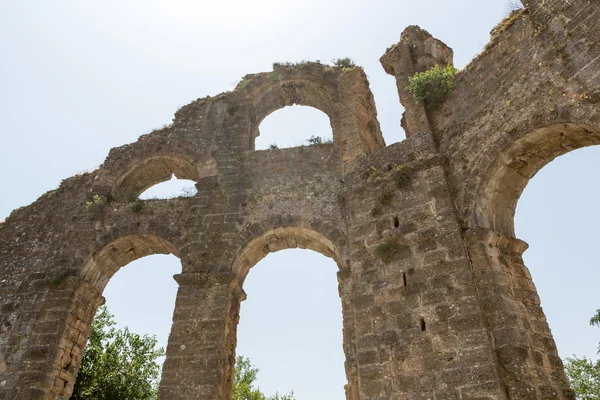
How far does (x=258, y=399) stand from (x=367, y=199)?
18133 mm

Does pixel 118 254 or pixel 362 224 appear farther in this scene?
pixel 118 254

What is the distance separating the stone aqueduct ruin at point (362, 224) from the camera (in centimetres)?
666

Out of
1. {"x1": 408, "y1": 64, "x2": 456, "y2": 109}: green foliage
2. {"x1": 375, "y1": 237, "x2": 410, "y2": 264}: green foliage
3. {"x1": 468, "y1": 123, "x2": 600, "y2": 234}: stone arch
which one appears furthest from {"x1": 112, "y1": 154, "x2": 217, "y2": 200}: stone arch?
{"x1": 468, "y1": 123, "x2": 600, "y2": 234}: stone arch

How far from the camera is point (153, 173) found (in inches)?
493

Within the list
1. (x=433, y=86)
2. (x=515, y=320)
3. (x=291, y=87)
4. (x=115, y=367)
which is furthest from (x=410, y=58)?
(x=115, y=367)

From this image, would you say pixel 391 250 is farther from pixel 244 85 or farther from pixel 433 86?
pixel 244 85

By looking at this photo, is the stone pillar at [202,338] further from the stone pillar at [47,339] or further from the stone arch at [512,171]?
the stone arch at [512,171]

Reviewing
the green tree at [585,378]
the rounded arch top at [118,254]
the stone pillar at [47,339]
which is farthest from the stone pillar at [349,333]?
the green tree at [585,378]

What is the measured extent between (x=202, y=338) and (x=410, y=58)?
752cm

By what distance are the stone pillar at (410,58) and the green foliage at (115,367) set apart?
13.1m

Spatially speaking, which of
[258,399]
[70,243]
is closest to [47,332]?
[70,243]

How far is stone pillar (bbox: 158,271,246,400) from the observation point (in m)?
7.91

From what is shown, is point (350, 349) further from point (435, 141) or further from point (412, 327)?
point (435, 141)

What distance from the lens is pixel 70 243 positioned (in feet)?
34.9
